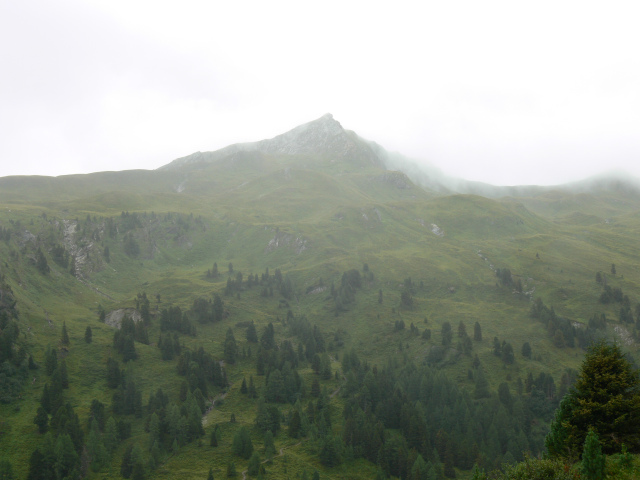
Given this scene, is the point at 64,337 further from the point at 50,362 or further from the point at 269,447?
the point at 269,447

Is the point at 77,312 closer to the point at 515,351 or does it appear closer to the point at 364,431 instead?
the point at 364,431

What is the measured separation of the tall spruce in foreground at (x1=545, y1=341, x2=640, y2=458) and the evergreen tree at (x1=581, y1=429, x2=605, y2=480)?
364cm

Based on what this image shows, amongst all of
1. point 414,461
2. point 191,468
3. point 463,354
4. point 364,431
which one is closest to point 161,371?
point 191,468

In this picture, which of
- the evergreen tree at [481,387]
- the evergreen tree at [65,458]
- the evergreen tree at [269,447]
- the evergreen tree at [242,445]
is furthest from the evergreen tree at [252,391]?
the evergreen tree at [481,387]

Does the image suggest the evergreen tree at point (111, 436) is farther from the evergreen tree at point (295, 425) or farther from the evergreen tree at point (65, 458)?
the evergreen tree at point (295, 425)

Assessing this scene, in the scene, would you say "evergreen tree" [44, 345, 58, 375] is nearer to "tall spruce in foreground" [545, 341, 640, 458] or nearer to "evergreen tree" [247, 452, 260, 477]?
"evergreen tree" [247, 452, 260, 477]

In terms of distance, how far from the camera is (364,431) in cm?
13375

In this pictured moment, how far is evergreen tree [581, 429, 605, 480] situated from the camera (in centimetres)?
3750

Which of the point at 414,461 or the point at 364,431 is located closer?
the point at 414,461

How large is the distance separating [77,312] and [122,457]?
94.3 metres

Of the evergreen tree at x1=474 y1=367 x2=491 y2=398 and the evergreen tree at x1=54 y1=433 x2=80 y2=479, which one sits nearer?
the evergreen tree at x1=54 y1=433 x2=80 y2=479

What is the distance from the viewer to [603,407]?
1662 inches

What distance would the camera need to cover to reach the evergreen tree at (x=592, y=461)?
37500mm

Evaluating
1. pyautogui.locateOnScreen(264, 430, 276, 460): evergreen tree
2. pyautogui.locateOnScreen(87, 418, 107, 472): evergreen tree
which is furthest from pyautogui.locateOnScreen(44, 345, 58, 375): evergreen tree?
pyautogui.locateOnScreen(264, 430, 276, 460): evergreen tree
